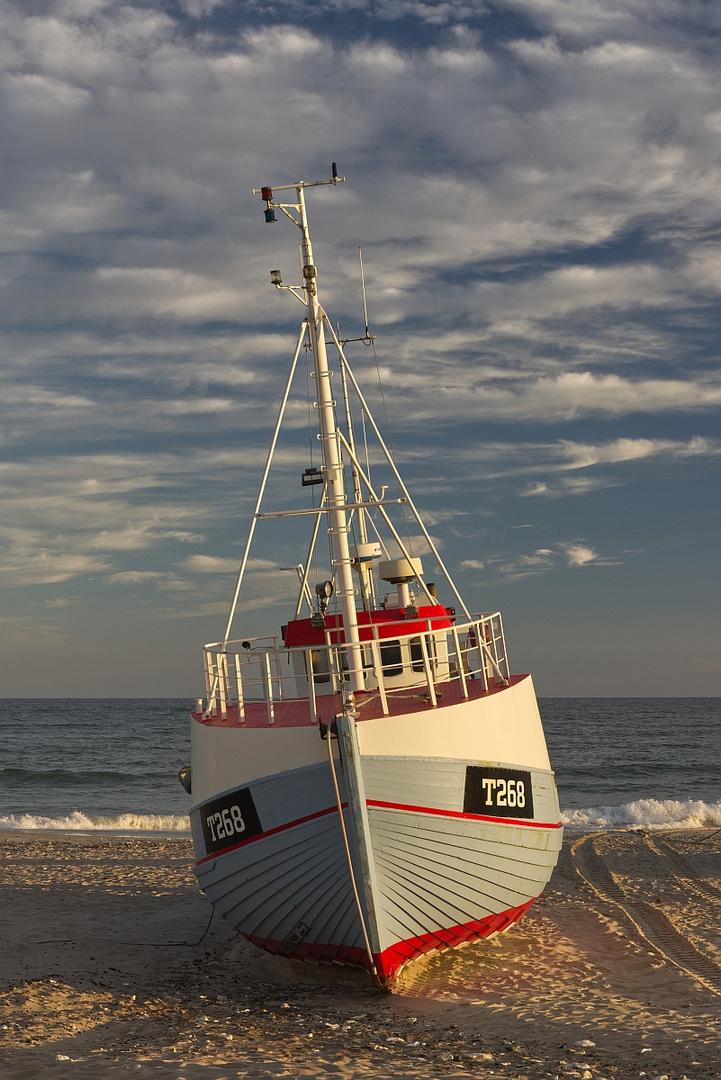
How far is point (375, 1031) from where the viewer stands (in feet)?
30.7

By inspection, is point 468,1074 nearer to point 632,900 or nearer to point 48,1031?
point 48,1031

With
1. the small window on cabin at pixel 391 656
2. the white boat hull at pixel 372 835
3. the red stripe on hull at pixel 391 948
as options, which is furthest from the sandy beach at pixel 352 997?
the small window on cabin at pixel 391 656

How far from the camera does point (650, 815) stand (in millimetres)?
30203

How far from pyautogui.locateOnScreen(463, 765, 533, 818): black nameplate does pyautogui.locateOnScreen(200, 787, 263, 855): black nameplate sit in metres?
2.54

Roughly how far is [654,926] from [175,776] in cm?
3356

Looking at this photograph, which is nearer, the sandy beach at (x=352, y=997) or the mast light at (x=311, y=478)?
the sandy beach at (x=352, y=997)

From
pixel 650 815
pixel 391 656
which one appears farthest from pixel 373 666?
pixel 650 815

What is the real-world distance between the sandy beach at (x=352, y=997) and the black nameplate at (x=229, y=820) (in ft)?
6.21

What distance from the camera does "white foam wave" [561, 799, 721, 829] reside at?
94.1 feet

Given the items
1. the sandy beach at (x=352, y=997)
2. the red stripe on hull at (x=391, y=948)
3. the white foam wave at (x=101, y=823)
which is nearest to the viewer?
the sandy beach at (x=352, y=997)

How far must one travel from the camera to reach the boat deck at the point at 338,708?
35.4 feet

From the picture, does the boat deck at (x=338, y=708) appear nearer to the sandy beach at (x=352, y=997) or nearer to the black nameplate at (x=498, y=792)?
the black nameplate at (x=498, y=792)

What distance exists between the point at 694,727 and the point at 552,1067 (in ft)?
226

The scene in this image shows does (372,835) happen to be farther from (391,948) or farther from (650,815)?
(650,815)
